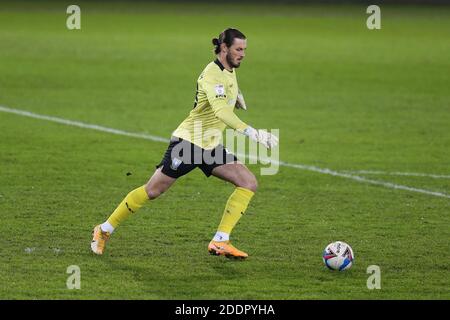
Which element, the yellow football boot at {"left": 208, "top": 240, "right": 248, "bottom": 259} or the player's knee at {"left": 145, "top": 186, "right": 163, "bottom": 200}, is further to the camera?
the player's knee at {"left": 145, "top": 186, "right": 163, "bottom": 200}

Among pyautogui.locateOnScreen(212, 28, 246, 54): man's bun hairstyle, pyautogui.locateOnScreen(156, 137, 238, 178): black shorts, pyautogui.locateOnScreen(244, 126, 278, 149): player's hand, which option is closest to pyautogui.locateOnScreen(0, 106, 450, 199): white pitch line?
pyautogui.locateOnScreen(156, 137, 238, 178): black shorts

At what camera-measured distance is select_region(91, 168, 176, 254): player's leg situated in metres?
11.2

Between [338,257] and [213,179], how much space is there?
17.8 feet

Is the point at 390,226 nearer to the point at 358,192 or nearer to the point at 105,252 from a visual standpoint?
the point at 358,192

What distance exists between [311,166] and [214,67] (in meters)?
6.03

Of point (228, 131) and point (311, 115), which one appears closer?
point (228, 131)

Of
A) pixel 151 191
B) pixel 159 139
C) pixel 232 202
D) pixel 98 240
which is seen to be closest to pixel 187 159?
pixel 151 191

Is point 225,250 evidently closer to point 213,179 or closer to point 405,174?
point 213,179

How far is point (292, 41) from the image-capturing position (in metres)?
33.0

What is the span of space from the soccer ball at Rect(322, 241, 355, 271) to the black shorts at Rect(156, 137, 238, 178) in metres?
1.55

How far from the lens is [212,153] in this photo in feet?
36.8

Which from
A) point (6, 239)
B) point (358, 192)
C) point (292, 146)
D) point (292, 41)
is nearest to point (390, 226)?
point (358, 192)

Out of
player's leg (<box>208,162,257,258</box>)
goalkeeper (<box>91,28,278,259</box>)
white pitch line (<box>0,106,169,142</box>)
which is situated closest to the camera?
goalkeeper (<box>91,28,278,259</box>)

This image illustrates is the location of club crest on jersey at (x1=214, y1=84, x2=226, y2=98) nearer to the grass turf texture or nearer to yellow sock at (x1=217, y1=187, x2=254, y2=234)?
yellow sock at (x1=217, y1=187, x2=254, y2=234)
